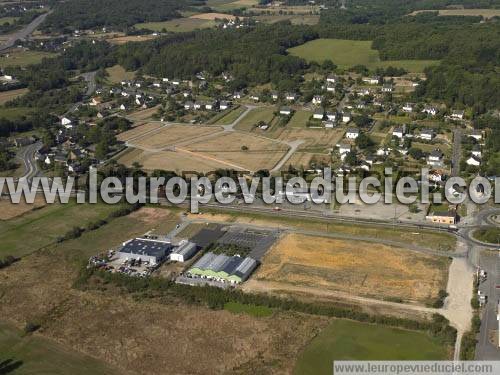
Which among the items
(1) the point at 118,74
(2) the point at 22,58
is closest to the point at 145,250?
(1) the point at 118,74

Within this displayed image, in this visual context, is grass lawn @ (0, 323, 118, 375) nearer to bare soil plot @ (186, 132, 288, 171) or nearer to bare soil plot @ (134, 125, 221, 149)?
bare soil plot @ (186, 132, 288, 171)

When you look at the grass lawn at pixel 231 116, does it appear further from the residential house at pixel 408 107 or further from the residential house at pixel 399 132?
the residential house at pixel 408 107

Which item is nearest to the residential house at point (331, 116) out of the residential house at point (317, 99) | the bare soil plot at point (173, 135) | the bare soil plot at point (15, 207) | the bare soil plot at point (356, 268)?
the residential house at point (317, 99)

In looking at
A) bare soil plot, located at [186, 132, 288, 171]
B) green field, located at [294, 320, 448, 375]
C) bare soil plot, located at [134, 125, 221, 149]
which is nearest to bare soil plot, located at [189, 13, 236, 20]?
bare soil plot, located at [134, 125, 221, 149]

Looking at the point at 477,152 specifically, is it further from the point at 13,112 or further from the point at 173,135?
the point at 13,112

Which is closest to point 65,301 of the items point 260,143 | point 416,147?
point 260,143

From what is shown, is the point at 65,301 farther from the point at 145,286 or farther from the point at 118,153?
the point at 118,153
